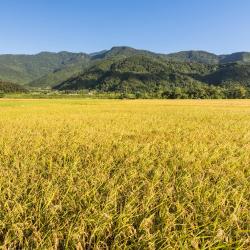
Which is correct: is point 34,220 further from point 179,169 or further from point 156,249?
point 179,169

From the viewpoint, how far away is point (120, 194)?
4.33 metres

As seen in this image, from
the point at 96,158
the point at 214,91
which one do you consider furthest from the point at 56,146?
the point at 214,91

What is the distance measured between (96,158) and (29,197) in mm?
2793

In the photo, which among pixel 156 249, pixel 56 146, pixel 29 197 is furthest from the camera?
pixel 56 146

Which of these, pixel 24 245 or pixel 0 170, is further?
pixel 0 170

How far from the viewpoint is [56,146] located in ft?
27.6

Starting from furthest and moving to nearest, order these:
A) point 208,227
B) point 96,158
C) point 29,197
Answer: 1. point 96,158
2. point 29,197
3. point 208,227

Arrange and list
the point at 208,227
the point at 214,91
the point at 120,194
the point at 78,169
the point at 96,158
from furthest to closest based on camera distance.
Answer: the point at 214,91 < the point at 96,158 < the point at 78,169 < the point at 120,194 < the point at 208,227

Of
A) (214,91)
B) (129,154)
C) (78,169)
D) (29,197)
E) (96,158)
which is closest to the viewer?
(29,197)

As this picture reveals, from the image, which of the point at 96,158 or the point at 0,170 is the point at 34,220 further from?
the point at 96,158

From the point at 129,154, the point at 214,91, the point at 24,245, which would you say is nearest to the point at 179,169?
the point at 129,154

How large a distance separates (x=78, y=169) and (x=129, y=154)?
173 cm

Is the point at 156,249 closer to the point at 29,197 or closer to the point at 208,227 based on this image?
the point at 208,227

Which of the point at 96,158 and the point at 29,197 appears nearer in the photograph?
the point at 29,197
